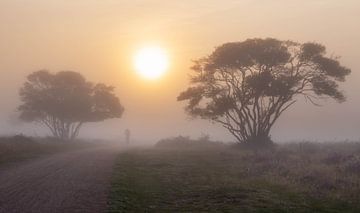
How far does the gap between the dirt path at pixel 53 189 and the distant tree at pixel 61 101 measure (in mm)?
55687

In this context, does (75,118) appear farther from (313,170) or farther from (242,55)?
(313,170)

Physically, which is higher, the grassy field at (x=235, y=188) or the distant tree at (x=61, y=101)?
the distant tree at (x=61, y=101)

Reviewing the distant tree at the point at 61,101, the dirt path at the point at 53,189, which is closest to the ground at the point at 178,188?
the dirt path at the point at 53,189

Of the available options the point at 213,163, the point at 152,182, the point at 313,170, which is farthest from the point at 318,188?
the point at 213,163

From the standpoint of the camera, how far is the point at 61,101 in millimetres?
81750

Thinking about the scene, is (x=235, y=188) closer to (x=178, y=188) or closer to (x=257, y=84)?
(x=178, y=188)

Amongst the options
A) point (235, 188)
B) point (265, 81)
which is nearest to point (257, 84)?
point (265, 81)

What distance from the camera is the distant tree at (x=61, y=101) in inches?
3206

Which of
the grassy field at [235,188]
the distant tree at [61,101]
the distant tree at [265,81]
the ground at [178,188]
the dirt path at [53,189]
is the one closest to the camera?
the dirt path at [53,189]

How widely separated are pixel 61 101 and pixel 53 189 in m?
65.4

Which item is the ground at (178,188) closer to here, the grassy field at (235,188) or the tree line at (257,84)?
the grassy field at (235,188)

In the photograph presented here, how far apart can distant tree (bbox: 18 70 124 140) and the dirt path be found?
55687 millimetres

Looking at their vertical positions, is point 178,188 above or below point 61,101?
Result: below

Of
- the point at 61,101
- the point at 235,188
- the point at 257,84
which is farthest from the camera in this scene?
the point at 61,101
